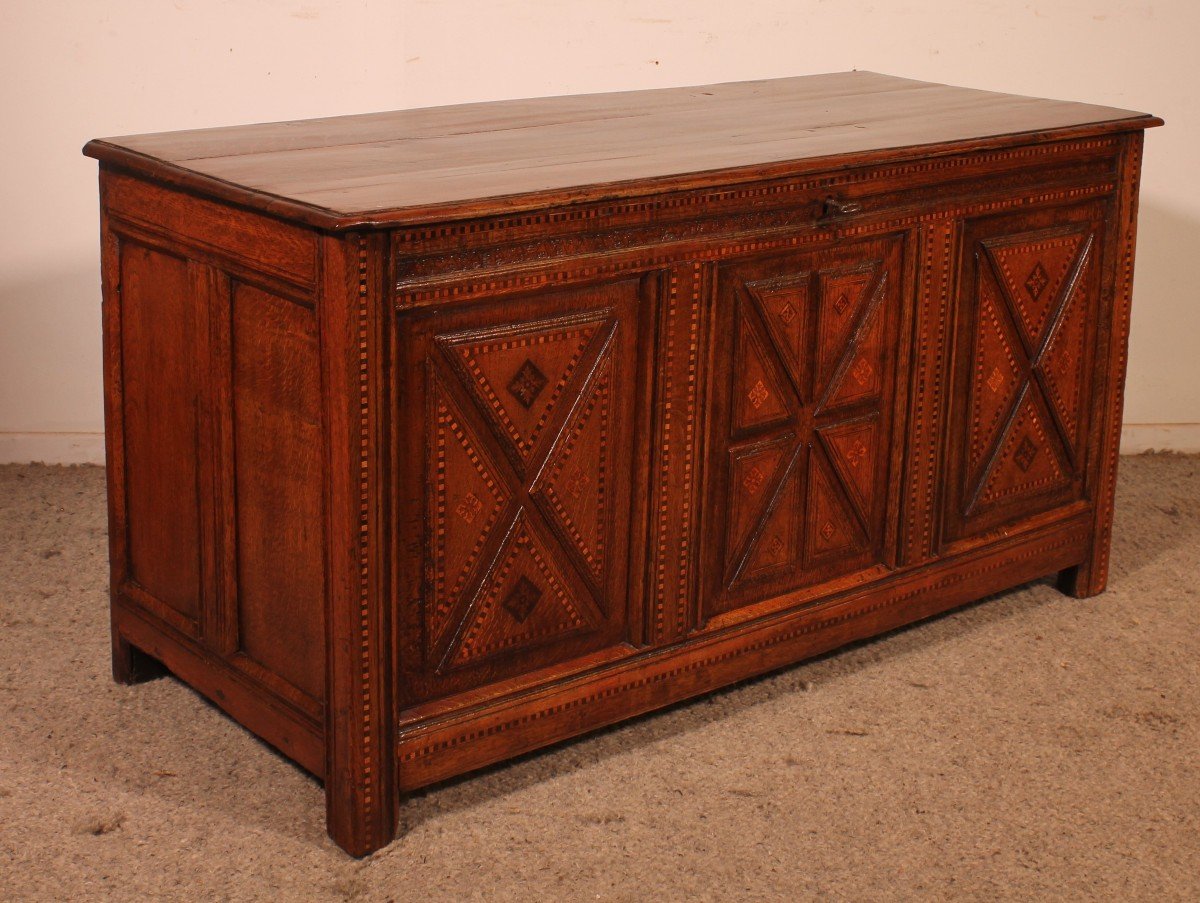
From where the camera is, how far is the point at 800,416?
3.00 m

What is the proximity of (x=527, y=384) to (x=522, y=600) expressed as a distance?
0.34m

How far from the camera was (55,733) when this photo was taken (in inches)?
115

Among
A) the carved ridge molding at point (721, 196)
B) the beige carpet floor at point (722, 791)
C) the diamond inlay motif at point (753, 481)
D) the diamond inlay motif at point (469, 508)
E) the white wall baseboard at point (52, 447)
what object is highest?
the carved ridge molding at point (721, 196)

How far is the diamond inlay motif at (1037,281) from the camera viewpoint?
328 cm

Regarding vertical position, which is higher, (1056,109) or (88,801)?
(1056,109)

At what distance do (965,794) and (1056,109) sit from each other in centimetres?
137

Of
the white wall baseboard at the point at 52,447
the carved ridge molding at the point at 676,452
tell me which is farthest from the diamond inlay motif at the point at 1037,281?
the white wall baseboard at the point at 52,447

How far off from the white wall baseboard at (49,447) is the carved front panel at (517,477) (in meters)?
1.85

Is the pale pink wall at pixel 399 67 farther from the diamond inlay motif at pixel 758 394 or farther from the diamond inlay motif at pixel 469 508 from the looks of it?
the diamond inlay motif at pixel 469 508

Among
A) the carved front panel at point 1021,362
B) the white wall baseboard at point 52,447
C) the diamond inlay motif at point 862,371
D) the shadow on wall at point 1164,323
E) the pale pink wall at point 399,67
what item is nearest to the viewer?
the diamond inlay motif at point 862,371

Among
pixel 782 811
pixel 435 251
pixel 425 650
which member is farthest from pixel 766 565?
pixel 435 251

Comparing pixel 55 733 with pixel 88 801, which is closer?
pixel 88 801

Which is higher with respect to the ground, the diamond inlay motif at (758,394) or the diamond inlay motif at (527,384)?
the diamond inlay motif at (527,384)

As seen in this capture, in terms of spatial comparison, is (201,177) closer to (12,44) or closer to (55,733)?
(55,733)
